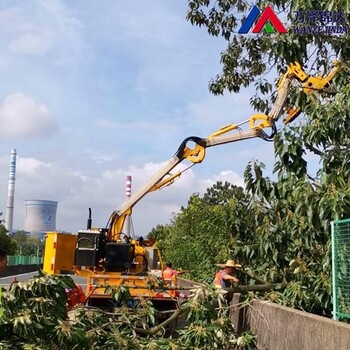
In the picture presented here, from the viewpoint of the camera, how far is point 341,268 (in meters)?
6.82

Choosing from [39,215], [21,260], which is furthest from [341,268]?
[39,215]

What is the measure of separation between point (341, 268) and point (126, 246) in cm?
736

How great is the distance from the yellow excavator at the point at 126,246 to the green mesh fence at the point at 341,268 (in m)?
4.86

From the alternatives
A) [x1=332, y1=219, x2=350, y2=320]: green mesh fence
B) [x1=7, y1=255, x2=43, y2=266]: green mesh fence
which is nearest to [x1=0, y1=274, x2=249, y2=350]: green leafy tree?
[x1=332, y1=219, x2=350, y2=320]: green mesh fence

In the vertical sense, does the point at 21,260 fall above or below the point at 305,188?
below

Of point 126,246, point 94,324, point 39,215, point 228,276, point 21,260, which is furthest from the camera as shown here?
point 39,215

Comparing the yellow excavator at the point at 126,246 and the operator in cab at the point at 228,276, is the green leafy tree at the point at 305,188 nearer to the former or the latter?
the operator in cab at the point at 228,276

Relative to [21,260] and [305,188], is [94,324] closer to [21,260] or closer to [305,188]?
[305,188]

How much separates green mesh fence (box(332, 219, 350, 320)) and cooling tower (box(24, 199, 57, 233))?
12401cm

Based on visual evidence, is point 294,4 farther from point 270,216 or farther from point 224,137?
point 224,137

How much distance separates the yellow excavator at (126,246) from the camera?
12031mm

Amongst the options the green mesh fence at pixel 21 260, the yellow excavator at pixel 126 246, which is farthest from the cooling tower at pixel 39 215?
the yellow excavator at pixel 126 246

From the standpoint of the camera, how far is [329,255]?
290 inches

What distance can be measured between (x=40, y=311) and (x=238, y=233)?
4420 millimetres
